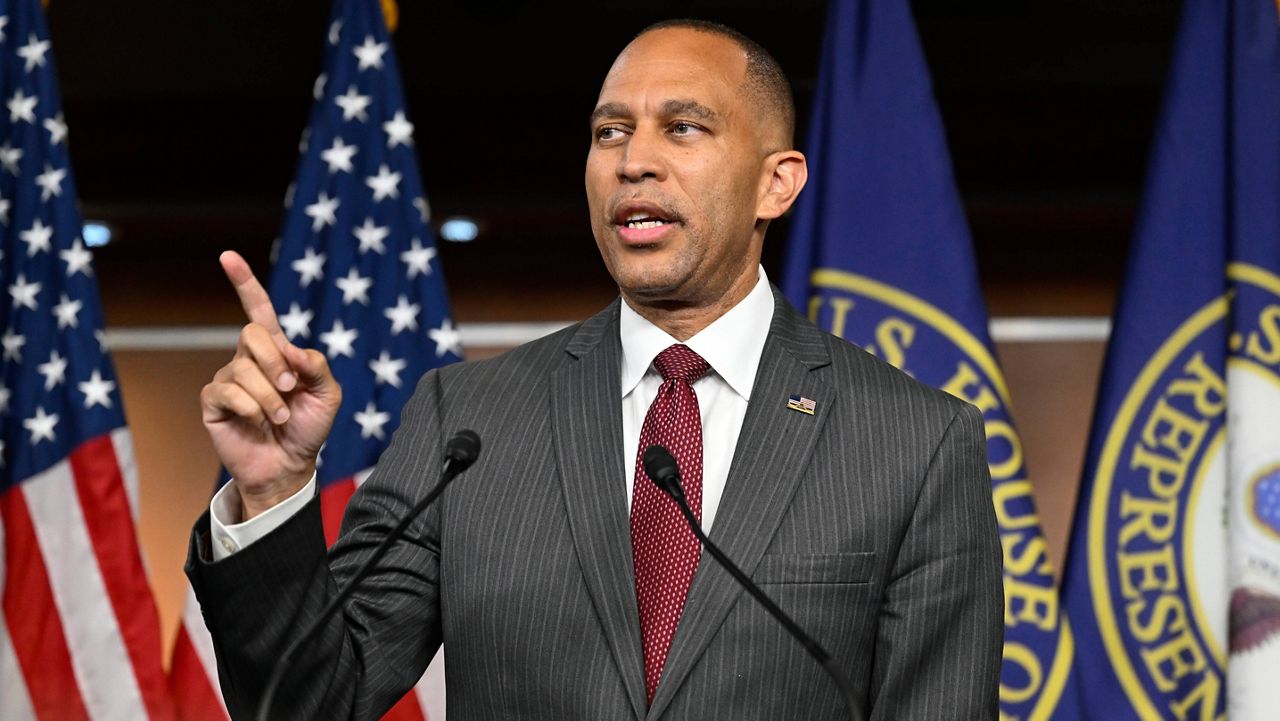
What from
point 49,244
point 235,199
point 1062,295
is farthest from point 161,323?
point 1062,295

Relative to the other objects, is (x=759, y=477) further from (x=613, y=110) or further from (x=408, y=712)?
(x=408, y=712)

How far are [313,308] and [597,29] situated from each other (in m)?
1.25

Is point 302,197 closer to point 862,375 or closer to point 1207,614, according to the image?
point 862,375

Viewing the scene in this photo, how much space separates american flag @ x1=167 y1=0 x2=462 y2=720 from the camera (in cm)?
306

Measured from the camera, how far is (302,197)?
3123 millimetres

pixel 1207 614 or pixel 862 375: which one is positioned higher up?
pixel 862 375

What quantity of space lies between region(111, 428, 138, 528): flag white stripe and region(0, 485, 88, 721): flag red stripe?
21 cm

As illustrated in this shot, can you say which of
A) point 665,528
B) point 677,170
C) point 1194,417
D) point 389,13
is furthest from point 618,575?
point 389,13

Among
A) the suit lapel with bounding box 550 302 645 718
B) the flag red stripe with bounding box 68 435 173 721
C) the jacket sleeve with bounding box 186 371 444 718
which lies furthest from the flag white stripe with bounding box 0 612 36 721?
the suit lapel with bounding box 550 302 645 718

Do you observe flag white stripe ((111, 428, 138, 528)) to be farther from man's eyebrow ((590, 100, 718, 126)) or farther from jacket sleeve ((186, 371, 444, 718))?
man's eyebrow ((590, 100, 718, 126))

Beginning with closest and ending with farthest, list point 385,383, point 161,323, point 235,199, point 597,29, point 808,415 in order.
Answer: point 808,415 < point 385,383 < point 597,29 < point 235,199 < point 161,323

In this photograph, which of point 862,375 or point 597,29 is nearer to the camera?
point 862,375

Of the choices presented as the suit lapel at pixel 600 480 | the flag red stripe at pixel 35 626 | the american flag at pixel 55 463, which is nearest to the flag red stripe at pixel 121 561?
the american flag at pixel 55 463

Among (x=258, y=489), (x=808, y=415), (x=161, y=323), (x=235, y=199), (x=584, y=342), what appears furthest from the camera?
(x=161, y=323)
